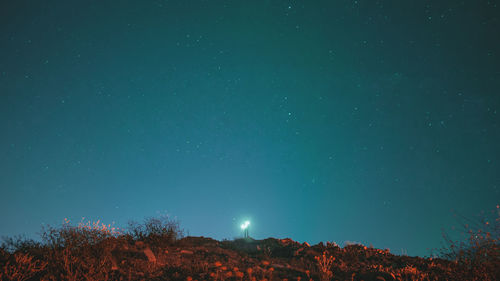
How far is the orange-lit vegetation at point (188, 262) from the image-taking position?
20.4 feet

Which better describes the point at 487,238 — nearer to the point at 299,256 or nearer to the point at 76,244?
the point at 299,256

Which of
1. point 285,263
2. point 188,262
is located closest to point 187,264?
point 188,262

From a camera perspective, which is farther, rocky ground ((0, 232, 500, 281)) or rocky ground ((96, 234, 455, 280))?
rocky ground ((96, 234, 455, 280))

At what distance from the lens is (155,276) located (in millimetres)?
6348

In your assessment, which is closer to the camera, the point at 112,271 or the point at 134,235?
the point at 112,271

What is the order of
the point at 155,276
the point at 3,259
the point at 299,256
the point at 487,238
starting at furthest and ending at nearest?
the point at 299,256 < the point at 487,238 < the point at 3,259 < the point at 155,276

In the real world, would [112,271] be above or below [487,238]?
below

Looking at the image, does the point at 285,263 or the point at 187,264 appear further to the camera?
the point at 285,263

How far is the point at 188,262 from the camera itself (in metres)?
8.19

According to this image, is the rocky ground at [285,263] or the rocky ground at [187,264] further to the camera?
the rocky ground at [285,263]

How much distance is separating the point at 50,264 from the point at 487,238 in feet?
39.3

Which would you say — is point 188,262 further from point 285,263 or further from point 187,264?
point 285,263

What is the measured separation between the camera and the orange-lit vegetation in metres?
6.22

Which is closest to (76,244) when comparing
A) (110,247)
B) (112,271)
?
(110,247)
